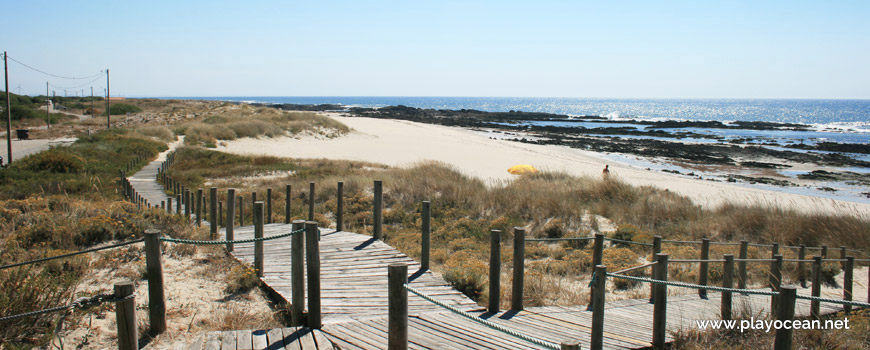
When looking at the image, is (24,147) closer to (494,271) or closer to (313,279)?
(313,279)

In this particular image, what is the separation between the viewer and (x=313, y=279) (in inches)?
209

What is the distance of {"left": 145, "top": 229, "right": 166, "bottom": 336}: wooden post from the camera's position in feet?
15.4

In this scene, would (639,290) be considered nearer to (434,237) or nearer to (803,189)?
(434,237)

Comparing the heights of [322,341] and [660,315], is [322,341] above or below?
below

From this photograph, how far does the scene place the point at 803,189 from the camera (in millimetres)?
28594

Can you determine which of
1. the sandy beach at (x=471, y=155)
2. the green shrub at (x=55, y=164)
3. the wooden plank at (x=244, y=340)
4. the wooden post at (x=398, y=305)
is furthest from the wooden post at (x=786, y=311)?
the green shrub at (x=55, y=164)

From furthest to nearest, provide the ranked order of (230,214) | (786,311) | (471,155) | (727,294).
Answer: (471,155) → (230,214) → (727,294) → (786,311)

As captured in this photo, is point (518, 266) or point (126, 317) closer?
point (126, 317)

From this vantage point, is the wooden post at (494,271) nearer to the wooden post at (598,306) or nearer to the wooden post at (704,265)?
the wooden post at (598,306)

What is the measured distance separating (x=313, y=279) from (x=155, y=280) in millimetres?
1367

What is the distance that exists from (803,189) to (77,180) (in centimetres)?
3255

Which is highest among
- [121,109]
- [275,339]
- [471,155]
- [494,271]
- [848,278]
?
[121,109]

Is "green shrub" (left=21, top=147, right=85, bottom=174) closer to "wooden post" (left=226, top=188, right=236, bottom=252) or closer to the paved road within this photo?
the paved road

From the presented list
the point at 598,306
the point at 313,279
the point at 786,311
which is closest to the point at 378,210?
the point at 313,279
